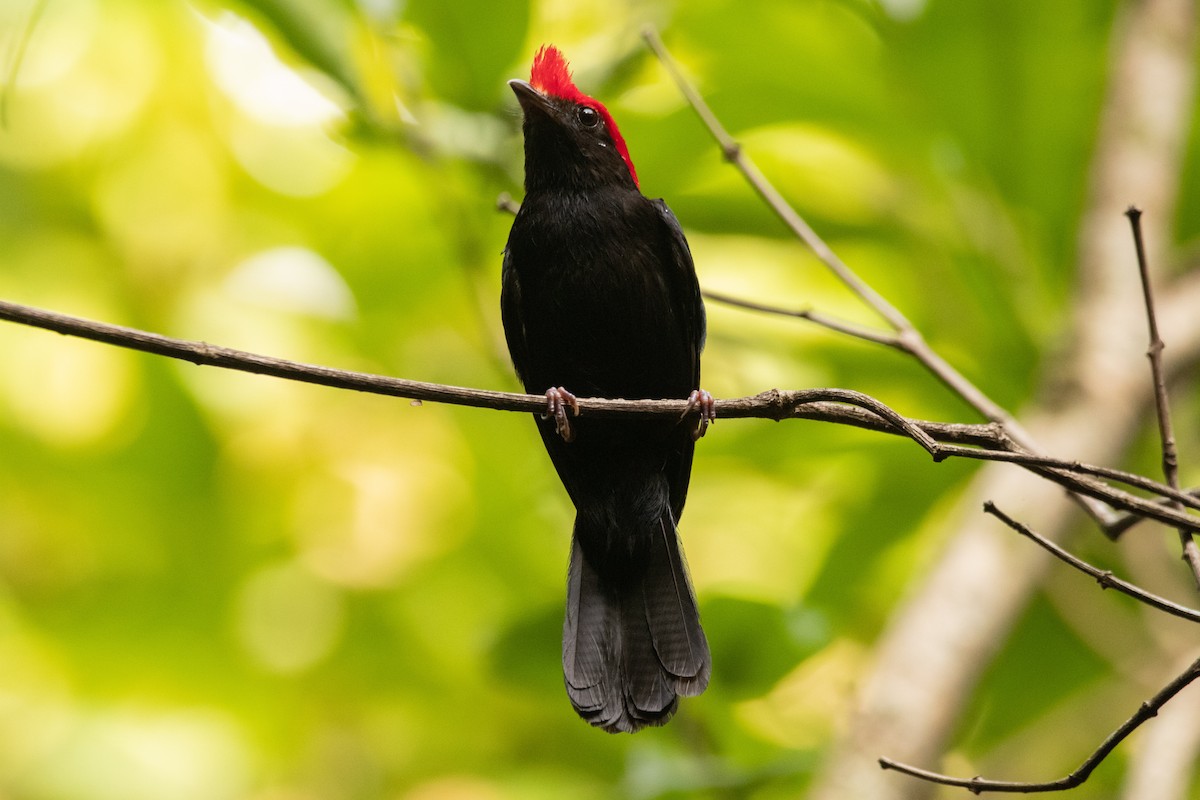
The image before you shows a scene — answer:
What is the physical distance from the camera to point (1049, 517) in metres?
3.04

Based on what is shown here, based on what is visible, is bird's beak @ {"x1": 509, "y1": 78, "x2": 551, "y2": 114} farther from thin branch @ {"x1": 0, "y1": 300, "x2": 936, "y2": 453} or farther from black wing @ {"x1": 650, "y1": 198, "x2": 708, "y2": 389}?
thin branch @ {"x1": 0, "y1": 300, "x2": 936, "y2": 453}

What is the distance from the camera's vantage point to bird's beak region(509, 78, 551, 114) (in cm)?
345

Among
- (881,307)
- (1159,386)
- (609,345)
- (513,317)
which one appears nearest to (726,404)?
(1159,386)

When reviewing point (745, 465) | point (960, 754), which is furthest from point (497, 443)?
point (960, 754)

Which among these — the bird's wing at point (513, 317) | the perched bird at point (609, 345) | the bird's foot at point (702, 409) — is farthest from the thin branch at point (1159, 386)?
the bird's wing at point (513, 317)

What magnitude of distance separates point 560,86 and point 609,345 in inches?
37.0

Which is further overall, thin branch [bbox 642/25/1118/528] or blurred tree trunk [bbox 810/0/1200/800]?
blurred tree trunk [bbox 810/0/1200/800]

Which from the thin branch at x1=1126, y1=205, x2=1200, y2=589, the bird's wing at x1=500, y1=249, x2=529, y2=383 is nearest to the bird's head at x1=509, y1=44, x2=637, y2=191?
the bird's wing at x1=500, y1=249, x2=529, y2=383

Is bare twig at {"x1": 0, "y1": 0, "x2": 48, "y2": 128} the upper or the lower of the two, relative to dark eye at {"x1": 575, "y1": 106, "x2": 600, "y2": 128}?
lower

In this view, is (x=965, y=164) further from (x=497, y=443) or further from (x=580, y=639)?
(x=580, y=639)

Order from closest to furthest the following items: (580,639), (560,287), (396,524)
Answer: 1. (580,639)
2. (560,287)
3. (396,524)

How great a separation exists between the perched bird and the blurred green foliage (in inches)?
5.8

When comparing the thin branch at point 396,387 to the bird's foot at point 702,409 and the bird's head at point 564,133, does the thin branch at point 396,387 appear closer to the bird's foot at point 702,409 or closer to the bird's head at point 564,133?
the bird's foot at point 702,409

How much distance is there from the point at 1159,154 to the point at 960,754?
1.93 metres
